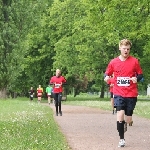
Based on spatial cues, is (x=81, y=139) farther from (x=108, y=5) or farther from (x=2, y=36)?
(x=2, y=36)

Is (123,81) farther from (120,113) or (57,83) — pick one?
(57,83)

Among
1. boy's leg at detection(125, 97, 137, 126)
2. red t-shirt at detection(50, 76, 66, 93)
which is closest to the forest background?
red t-shirt at detection(50, 76, 66, 93)

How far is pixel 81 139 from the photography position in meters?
11.0

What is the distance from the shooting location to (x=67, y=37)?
5788 centimetres

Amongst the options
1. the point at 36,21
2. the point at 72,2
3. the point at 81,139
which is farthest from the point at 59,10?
Result: the point at 81,139

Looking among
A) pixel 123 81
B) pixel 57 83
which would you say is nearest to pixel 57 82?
pixel 57 83

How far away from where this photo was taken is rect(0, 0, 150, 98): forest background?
31.4 m

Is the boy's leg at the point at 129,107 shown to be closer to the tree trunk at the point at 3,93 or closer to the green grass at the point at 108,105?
the green grass at the point at 108,105

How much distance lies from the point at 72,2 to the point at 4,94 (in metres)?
16.2

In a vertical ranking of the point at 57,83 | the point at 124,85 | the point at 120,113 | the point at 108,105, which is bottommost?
the point at 108,105

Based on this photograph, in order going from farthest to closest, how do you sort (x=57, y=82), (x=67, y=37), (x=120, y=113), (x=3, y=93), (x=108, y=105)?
1. (x=67, y=37)
2. (x=3, y=93)
3. (x=108, y=105)
4. (x=57, y=82)
5. (x=120, y=113)

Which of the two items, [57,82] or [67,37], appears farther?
[67,37]

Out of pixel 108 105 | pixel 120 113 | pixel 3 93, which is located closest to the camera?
pixel 120 113

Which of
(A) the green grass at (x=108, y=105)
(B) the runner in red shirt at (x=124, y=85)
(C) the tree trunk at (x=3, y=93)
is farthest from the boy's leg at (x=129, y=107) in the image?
(C) the tree trunk at (x=3, y=93)
